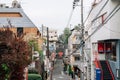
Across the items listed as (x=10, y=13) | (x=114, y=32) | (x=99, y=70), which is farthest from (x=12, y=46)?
(x=10, y=13)

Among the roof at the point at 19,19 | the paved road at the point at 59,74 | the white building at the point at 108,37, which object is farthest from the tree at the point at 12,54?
the paved road at the point at 59,74

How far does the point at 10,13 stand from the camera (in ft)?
157

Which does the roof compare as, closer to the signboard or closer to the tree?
the signboard

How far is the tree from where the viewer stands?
35.7 feet

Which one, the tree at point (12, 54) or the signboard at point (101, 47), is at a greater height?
the signboard at point (101, 47)

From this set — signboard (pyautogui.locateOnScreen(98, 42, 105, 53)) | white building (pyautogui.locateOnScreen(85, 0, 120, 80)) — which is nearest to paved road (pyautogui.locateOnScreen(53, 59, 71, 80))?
white building (pyautogui.locateOnScreen(85, 0, 120, 80))

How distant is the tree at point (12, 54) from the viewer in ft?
35.7

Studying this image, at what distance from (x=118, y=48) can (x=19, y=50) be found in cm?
1790

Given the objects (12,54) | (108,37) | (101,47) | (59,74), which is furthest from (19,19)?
(12,54)

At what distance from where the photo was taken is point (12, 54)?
1101cm

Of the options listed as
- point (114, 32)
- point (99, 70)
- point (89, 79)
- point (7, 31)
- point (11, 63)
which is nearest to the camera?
point (11, 63)

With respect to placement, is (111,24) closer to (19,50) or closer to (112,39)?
(112,39)

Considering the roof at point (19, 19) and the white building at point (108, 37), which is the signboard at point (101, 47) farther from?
the roof at point (19, 19)

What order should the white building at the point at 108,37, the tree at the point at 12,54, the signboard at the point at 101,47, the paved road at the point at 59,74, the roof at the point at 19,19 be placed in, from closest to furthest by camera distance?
1. the tree at the point at 12,54
2. the white building at the point at 108,37
3. the signboard at the point at 101,47
4. the roof at the point at 19,19
5. the paved road at the point at 59,74
